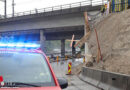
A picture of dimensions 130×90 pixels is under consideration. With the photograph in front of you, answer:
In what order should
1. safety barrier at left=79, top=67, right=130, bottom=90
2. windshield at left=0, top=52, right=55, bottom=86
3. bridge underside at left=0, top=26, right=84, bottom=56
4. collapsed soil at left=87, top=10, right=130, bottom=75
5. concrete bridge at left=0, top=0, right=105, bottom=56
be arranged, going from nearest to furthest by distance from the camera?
windshield at left=0, top=52, right=55, bottom=86
safety barrier at left=79, top=67, right=130, bottom=90
collapsed soil at left=87, top=10, right=130, bottom=75
concrete bridge at left=0, top=0, right=105, bottom=56
bridge underside at left=0, top=26, right=84, bottom=56


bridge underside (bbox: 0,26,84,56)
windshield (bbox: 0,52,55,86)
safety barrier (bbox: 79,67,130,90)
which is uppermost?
bridge underside (bbox: 0,26,84,56)

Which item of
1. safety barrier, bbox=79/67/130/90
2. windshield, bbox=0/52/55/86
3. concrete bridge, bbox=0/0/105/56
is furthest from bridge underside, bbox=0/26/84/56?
windshield, bbox=0/52/55/86

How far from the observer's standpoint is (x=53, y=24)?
35.2m

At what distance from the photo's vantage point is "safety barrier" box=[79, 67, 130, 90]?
25.7 ft

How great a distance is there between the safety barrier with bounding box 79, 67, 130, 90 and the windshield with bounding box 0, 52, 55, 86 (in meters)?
4.49

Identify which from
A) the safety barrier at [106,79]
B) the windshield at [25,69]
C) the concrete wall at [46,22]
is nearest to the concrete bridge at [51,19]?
the concrete wall at [46,22]

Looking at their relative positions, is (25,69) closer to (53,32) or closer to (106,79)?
(106,79)

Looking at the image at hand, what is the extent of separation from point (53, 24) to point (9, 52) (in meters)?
31.3

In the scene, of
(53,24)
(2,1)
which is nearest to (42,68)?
(53,24)

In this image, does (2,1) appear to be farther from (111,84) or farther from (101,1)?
(111,84)

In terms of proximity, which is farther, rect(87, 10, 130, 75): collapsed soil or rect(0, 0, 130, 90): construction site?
rect(87, 10, 130, 75): collapsed soil

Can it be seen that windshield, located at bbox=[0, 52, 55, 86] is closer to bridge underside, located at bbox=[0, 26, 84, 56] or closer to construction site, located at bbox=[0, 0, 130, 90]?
construction site, located at bbox=[0, 0, 130, 90]

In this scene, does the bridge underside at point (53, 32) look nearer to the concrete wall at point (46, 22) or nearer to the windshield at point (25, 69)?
the concrete wall at point (46, 22)

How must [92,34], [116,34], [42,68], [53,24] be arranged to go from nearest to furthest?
1. [42,68]
2. [116,34]
3. [92,34]
4. [53,24]
